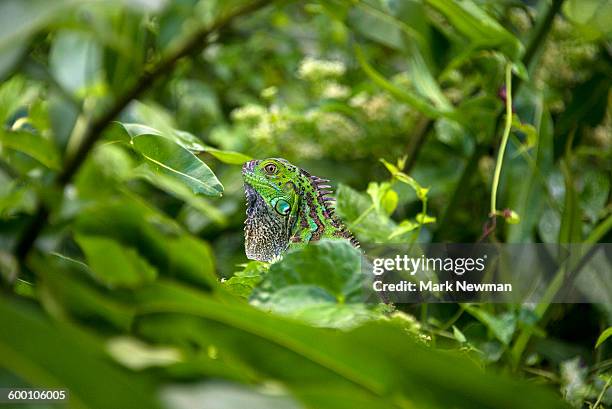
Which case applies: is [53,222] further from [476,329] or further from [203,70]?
[203,70]

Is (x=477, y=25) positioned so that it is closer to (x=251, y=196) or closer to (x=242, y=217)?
(x=251, y=196)

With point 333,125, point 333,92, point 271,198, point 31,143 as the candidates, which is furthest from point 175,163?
point 333,92

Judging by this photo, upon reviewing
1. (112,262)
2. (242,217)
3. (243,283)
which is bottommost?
(242,217)

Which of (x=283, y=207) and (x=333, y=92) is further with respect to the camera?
(x=333, y=92)

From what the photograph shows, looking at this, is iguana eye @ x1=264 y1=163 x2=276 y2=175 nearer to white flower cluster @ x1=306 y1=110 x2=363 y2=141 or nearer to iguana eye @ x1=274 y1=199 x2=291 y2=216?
iguana eye @ x1=274 y1=199 x2=291 y2=216

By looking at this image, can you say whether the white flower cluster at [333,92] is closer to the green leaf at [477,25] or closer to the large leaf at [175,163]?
the green leaf at [477,25]

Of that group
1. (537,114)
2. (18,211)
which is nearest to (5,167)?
(18,211)

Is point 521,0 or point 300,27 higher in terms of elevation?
point 521,0
